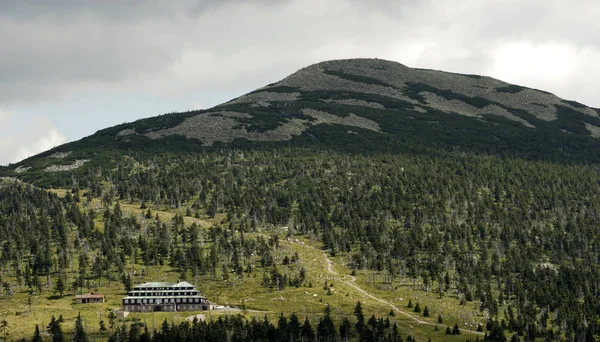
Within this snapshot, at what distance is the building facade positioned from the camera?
192000 millimetres

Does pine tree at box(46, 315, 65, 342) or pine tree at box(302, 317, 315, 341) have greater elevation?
pine tree at box(46, 315, 65, 342)

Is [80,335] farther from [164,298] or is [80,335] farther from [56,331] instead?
[164,298]

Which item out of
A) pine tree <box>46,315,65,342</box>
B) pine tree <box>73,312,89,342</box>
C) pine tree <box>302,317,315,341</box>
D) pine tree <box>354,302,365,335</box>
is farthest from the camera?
pine tree <box>354,302,365,335</box>

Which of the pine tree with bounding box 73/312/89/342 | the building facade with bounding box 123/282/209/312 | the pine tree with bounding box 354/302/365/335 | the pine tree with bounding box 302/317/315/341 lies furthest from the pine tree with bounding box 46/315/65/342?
the pine tree with bounding box 354/302/365/335

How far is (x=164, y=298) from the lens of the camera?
195 meters

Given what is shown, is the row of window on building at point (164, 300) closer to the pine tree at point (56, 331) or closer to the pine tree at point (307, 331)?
the pine tree at point (56, 331)

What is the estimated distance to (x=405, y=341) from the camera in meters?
168

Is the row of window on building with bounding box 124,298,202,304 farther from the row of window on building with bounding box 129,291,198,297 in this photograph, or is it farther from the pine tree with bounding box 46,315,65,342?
the pine tree with bounding box 46,315,65,342

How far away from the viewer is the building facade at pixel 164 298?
192000 millimetres

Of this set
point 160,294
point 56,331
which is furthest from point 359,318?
point 56,331

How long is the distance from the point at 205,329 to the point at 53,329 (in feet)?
110

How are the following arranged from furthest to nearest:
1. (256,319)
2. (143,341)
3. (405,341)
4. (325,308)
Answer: (325,308) < (256,319) < (405,341) < (143,341)

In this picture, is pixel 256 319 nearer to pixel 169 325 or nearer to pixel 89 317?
pixel 169 325

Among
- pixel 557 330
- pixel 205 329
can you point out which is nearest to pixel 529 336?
pixel 557 330
